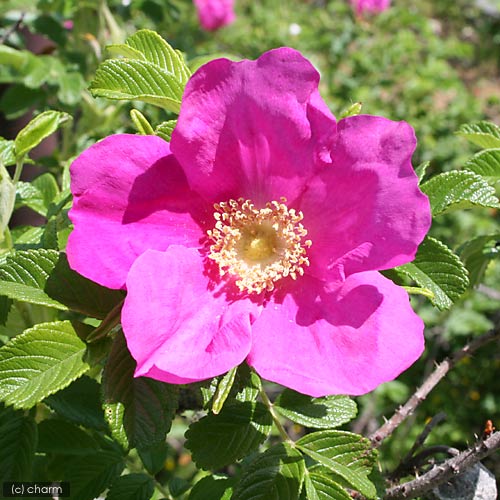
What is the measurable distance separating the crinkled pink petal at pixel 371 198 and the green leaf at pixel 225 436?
261 millimetres

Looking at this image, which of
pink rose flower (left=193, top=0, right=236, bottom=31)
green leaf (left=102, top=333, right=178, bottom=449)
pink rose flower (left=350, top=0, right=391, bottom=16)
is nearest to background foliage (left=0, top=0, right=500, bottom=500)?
green leaf (left=102, top=333, right=178, bottom=449)

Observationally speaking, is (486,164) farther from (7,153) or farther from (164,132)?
(7,153)

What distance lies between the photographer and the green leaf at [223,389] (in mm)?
A: 854

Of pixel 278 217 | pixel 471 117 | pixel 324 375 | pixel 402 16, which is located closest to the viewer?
pixel 324 375

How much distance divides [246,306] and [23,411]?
0.44m

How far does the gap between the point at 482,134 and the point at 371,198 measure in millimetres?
385

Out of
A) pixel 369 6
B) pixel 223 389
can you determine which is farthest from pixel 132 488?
pixel 369 6

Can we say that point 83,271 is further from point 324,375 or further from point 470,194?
point 470,194

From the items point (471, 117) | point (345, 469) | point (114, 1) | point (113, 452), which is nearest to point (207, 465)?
point (345, 469)

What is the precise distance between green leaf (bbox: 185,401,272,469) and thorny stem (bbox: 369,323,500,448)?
11.9 inches

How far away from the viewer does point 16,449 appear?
3.57 ft

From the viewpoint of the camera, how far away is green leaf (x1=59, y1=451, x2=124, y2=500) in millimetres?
1176

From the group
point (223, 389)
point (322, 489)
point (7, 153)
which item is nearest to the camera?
point (223, 389)

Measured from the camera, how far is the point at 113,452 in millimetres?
1265
